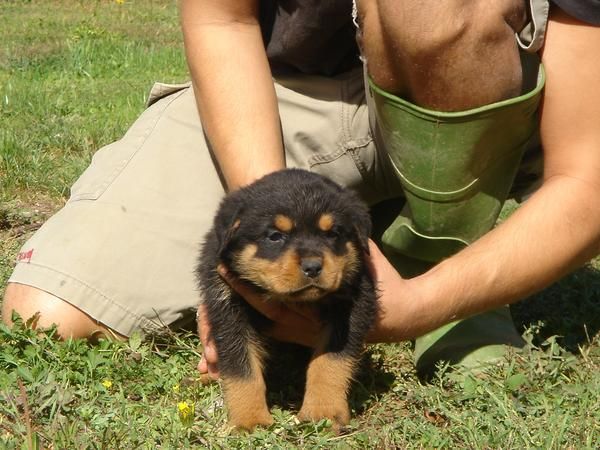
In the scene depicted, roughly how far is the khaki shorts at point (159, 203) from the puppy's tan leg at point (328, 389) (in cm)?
101

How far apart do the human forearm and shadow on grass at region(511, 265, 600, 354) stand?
1.49 m

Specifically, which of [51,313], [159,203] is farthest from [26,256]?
[159,203]

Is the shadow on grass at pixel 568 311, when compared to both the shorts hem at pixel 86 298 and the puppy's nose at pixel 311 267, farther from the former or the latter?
the shorts hem at pixel 86 298

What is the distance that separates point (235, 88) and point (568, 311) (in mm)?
2063

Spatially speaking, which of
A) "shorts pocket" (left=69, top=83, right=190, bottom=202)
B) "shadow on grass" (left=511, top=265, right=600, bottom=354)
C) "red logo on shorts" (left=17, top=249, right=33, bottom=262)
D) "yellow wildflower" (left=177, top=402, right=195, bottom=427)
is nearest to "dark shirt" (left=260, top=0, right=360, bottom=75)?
"shorts pocket" (left=69, top=83, right=190, bottom=202)

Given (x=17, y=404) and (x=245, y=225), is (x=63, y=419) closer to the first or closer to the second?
(x=17, y=404)

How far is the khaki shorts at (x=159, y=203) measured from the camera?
4250 mm

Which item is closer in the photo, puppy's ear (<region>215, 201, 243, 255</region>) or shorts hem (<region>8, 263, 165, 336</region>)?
puppy's ear (<region>215, 201, 243, 255</region>)

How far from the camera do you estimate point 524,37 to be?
11.9 feet

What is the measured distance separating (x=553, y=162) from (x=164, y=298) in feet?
5.75

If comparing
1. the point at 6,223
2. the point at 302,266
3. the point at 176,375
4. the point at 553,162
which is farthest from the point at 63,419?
the point at 6,223

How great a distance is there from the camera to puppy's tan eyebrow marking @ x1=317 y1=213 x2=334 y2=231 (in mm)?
3369

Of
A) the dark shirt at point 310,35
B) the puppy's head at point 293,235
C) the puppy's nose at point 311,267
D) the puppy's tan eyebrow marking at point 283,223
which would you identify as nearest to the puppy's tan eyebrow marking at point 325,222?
the puppy's head at point 293,235

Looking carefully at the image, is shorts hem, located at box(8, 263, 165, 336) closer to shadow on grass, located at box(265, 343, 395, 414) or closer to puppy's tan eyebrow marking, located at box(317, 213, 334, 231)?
shadow on grass, located at box(265, 343, 395, 414)
